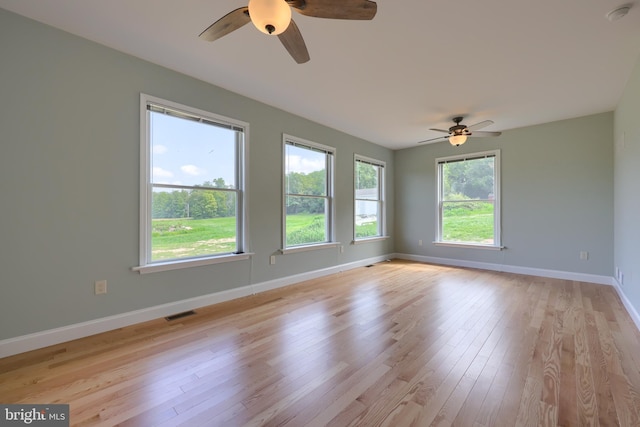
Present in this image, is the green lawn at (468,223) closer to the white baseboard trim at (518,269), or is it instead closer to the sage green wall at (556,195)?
the sage green wall at (556,195)

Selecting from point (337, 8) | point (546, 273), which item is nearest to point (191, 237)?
point (337, 8)

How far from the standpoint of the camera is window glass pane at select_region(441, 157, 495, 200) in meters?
5.21

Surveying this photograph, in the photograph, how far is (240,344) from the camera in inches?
90.4

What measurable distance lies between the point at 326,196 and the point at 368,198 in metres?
1.39

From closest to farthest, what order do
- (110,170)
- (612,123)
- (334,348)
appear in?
(334,348), (110,170), (612,123)

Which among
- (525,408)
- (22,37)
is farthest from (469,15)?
(22,37)

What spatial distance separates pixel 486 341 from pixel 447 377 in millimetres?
770

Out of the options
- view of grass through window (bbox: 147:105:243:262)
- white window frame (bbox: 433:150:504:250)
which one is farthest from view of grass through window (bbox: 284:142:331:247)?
white window frame (bbox: 433:150:504:250)

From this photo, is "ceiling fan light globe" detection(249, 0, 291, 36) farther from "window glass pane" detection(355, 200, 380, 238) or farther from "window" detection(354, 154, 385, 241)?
"window glass pane" detection(355, 200, 380, 238)

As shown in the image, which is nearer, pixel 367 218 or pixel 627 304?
pixel 627 304

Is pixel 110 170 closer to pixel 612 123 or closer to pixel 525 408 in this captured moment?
pixel 525 408

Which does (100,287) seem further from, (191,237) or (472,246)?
(472,246)

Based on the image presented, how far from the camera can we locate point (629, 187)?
118 inches

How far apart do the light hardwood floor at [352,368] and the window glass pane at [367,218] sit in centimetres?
253
